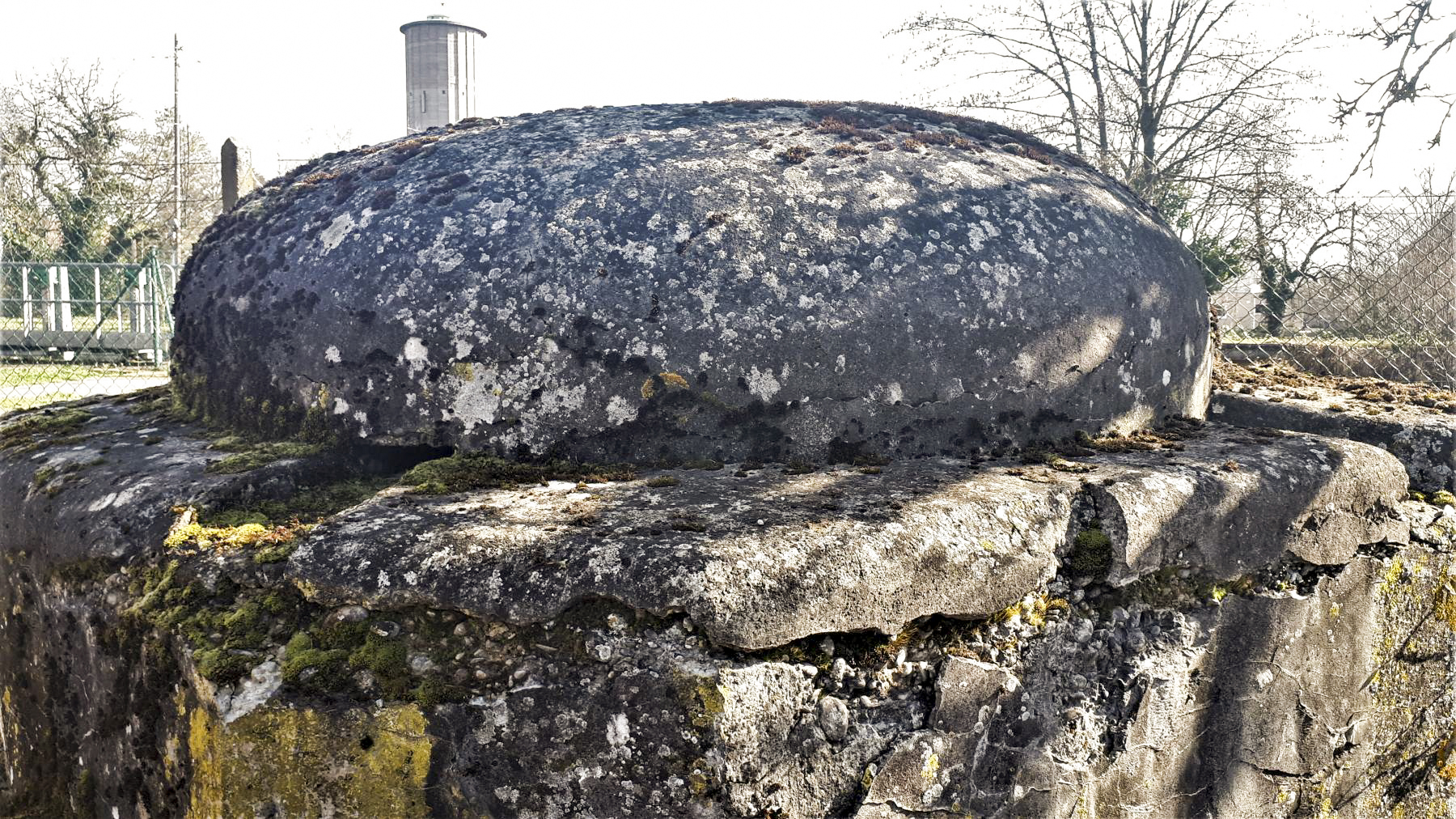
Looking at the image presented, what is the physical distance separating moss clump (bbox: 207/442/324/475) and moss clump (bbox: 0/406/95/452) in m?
0.66

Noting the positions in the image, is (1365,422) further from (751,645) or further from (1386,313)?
(1386,313)

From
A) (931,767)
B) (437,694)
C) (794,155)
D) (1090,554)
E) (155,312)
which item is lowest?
(931,767)

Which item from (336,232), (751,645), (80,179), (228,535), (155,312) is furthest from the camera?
(80,179)

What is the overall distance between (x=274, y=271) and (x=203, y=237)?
57cm

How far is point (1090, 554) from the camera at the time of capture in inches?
79.7

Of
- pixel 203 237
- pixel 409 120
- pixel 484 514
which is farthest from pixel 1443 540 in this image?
pixel 409 120

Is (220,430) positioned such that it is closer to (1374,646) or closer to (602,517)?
(602,517)

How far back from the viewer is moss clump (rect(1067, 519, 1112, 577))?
202 cm

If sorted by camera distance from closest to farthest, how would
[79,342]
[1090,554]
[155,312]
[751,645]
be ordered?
[751,645] → [1090,554] → [155,312] → [79,342]

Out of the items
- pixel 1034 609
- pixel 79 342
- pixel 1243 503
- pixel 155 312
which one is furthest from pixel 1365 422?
pixel 79 342

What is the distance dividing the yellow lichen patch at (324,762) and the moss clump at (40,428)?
134cm

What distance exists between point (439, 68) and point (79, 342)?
10.4 metres

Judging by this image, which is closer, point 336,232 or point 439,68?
point 336,232

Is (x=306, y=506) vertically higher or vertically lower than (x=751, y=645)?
higher
